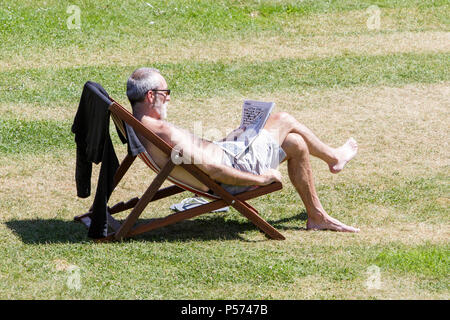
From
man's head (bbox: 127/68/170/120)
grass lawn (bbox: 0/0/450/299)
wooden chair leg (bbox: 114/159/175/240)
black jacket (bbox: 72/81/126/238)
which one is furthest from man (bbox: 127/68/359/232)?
grass lawn (bbox: 0/0/450/299)

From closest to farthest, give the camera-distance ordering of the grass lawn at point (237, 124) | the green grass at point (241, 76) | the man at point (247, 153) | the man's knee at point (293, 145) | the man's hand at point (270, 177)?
the grass lawn at point (237, 124) < the man at point (247, 153) < the man's hand at point (270, 177) < the man's knee at point (293, 145) < the green grass at point (241, 76)

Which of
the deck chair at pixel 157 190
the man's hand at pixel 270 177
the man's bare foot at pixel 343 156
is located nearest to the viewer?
the deck chair at pixel 157 190

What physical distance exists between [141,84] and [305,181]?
1605 mm

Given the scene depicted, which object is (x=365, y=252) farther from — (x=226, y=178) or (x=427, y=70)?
(x=427, y=70)

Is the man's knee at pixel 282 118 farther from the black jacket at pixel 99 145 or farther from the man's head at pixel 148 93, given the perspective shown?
Answer: the black jacket at pixel 99 145

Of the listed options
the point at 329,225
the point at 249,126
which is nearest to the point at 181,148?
the point at 249,126

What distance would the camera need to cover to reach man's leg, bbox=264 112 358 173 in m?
6.85

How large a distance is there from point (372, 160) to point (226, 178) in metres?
3.04

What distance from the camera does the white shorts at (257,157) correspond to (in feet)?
21.7

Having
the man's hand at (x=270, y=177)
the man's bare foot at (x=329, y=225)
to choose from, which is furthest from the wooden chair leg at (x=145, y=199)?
the man's bare foot at (x=329, y=225)

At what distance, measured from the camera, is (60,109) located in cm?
1040

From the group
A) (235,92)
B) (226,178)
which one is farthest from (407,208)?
(235,92)
